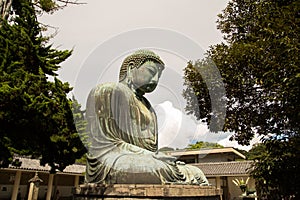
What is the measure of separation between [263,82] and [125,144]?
3987mm

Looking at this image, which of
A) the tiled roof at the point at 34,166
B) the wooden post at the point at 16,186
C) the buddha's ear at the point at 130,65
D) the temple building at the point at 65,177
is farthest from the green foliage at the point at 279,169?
the wooden post at the point at 16,186

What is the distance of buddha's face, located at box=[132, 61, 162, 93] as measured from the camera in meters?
3.96

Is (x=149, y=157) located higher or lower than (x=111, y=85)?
lower

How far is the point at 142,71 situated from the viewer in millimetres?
3977

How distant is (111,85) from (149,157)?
112 centimetres

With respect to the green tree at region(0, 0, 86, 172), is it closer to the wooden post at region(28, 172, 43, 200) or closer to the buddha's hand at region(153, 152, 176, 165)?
the buddha's hand at region(153, 152, 176, 165)

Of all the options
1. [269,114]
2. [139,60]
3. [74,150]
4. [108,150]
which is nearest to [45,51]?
[74,150]

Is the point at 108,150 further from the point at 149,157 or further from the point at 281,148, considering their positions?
the point at 281,148

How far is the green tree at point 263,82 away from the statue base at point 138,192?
109 inches

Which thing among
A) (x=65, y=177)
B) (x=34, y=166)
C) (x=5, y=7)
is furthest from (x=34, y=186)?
(x=5, y=7)

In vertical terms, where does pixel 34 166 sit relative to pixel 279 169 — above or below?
above

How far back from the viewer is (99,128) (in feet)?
11.5

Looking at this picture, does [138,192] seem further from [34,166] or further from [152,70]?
[34,166]

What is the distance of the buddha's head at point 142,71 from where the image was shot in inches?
156
